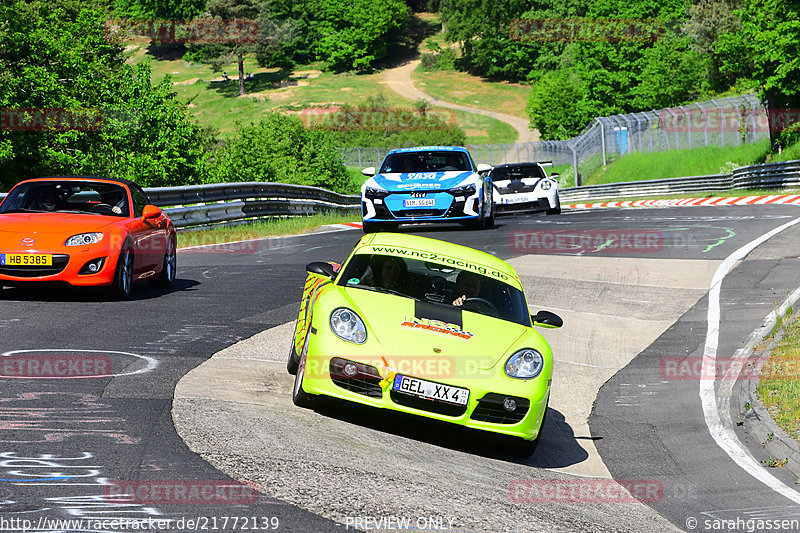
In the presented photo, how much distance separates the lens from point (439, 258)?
825 centimetres

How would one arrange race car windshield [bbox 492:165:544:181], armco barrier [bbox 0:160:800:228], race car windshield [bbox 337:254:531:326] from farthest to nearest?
race car windshield [bbox 492:165:544:181] < armco barrier [bbox 0:160:800:228] < race car windshield [bbox 337:254:531:326]

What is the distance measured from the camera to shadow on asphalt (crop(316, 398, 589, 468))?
6.93 meters

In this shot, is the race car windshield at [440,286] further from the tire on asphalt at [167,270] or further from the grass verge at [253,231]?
the grass verge at [253,231]

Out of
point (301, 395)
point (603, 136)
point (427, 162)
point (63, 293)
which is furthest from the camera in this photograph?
point (603, 136)

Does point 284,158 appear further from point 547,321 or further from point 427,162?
point 547,321

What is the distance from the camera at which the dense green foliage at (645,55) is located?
38.5 meters

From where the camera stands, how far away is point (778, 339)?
11.3m

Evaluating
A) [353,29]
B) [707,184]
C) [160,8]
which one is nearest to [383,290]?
[707,184]

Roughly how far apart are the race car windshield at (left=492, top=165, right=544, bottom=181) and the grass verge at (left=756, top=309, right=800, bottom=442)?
17.0 meters

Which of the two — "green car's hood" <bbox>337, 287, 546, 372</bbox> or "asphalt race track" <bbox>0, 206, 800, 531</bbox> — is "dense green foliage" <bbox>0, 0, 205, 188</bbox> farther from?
"green car's hood" <bbox>337, 287, 546, 372</bbox>

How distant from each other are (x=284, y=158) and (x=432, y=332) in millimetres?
43052

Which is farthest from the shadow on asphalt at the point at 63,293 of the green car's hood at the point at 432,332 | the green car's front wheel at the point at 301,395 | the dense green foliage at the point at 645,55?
the dense green foliage at the point at 645,55

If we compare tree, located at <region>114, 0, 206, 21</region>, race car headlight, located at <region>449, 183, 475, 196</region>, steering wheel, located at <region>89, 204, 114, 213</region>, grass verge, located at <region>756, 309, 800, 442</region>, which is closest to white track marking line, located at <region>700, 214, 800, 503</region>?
grass verge, located at <region>756, 309, 800, 442</region>

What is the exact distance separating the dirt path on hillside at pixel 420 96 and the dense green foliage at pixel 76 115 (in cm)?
6045
